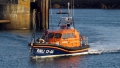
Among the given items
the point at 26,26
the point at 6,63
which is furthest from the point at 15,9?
the point at 6,63

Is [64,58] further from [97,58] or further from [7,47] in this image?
[7,47]

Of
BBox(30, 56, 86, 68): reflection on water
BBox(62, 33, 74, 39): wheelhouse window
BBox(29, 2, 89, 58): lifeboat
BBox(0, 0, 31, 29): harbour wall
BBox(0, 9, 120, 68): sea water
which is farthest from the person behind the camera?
BBox(0, 0, 31, 29): harbour wall

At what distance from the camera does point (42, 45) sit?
4416cm

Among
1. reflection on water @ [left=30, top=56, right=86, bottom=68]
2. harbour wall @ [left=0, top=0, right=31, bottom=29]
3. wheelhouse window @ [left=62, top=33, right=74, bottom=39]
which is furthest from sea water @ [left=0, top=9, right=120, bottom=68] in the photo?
harbour wall @ [left=0, top=0, right=31, bottom=29]

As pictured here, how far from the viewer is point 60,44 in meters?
45.7

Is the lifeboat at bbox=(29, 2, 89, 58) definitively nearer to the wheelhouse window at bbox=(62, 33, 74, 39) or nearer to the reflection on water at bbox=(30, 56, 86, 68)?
the wheelhouse window at bbox=(62, 33, 74, 39)

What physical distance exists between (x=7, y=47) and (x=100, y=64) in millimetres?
12230

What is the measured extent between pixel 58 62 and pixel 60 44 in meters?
2.31

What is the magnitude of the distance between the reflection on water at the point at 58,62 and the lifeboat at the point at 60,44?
0.44m

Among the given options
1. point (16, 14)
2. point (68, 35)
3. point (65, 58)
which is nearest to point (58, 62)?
point (65, 58)

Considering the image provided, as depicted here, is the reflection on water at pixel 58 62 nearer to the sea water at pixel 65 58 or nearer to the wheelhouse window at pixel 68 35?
the sea water at pixel 65 58

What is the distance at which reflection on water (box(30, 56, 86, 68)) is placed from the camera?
42.3 m

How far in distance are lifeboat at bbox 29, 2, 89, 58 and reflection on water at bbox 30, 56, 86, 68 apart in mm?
439

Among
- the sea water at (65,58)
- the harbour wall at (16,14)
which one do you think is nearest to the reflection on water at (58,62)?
the sea water at (65,58)
